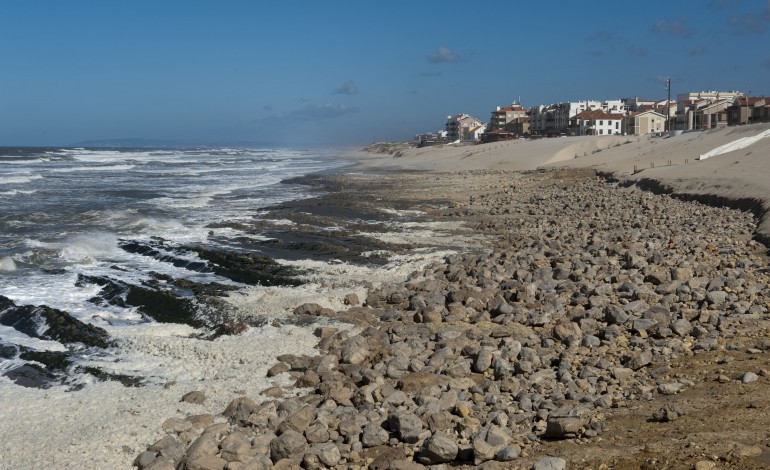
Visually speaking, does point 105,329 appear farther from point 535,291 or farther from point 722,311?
point 722,311

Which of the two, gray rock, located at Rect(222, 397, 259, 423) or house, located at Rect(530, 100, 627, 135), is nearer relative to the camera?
gray rock, located at Rect(222, 397, 259, 423)

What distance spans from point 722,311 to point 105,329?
8726mm

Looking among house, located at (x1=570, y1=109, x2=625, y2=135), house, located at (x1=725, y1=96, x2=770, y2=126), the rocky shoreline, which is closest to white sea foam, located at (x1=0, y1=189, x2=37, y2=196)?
the rocky shoreline

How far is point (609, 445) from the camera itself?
5914mm

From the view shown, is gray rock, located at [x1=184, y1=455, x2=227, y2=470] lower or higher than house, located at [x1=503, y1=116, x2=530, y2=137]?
lower

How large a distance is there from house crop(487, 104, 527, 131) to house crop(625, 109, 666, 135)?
35.8 metres

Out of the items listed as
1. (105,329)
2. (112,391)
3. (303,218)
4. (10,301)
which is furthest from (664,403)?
(303,218)

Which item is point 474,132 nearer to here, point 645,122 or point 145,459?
point 645,122

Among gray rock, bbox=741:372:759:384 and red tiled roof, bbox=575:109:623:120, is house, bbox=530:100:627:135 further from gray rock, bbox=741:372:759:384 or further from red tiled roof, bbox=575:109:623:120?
gray rock, bbox=741:372:759:384

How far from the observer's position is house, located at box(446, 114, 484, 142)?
424 feet

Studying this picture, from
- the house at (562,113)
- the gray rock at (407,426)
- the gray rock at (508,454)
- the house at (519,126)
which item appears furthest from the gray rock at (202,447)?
the house at (519,126)

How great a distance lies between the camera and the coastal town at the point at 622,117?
230ft

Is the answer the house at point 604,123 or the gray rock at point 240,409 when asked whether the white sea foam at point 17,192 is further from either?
the house at point 604,123

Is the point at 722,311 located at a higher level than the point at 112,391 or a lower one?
higher
